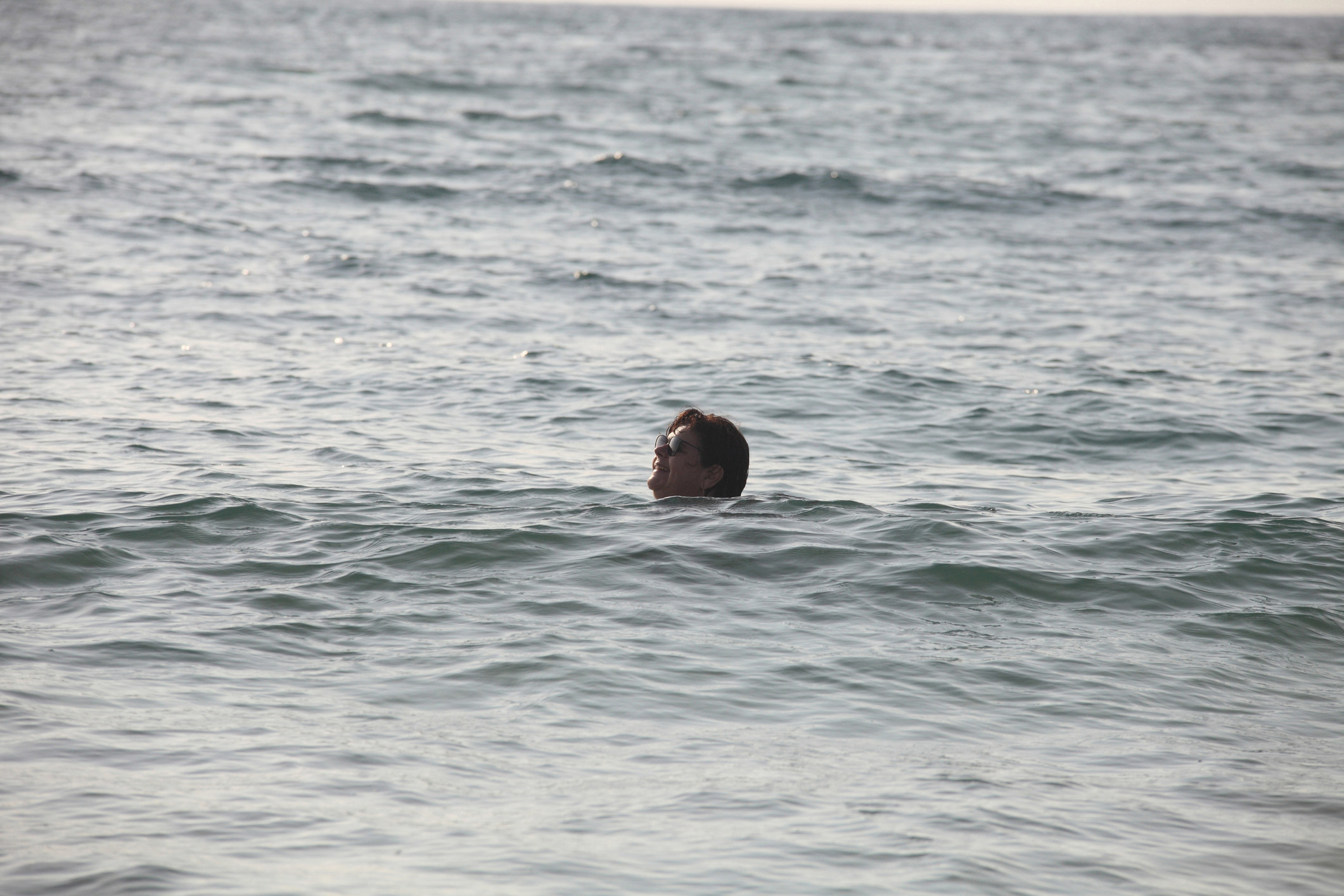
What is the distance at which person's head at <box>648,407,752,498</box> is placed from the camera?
9242mm

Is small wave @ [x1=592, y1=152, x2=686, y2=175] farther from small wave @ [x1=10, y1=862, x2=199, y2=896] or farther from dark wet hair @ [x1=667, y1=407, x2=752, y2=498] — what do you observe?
small wave @ [x1=10, y1=862, x2=199, y2=896]

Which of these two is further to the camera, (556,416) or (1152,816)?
(556,416)

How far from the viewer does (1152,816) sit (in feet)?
17.6

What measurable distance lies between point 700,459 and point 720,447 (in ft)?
0.57

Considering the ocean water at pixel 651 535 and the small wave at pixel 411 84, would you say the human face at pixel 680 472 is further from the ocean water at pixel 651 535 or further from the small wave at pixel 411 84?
the small wave at pixel 411 84

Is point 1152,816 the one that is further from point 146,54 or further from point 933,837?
point 146,54

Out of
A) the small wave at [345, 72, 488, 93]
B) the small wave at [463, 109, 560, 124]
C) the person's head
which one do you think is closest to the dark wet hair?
the person's head

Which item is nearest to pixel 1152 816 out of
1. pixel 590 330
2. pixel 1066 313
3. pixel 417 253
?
pixel 590 330

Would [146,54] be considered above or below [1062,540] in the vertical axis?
above

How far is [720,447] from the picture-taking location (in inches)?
366

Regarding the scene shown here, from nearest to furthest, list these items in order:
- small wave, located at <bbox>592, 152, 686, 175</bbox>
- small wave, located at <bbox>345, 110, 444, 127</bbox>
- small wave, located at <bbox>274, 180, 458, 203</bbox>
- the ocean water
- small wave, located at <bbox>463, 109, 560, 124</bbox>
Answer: the ocean water < small wave, located at <bbox>274, 180, 458, 203</bbox> < small wave, located at <bbox>592, 152, 686, 175</bbox> < small wave, located at <bbox>345, 110, 444, 127</bbox> < small wave, located at <bbox>463, 109, 560, 124</bbox>

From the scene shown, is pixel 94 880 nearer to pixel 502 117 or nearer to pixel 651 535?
pixel 651 535

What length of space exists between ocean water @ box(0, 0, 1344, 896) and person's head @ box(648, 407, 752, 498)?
192mm

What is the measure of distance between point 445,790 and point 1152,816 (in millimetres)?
2806
